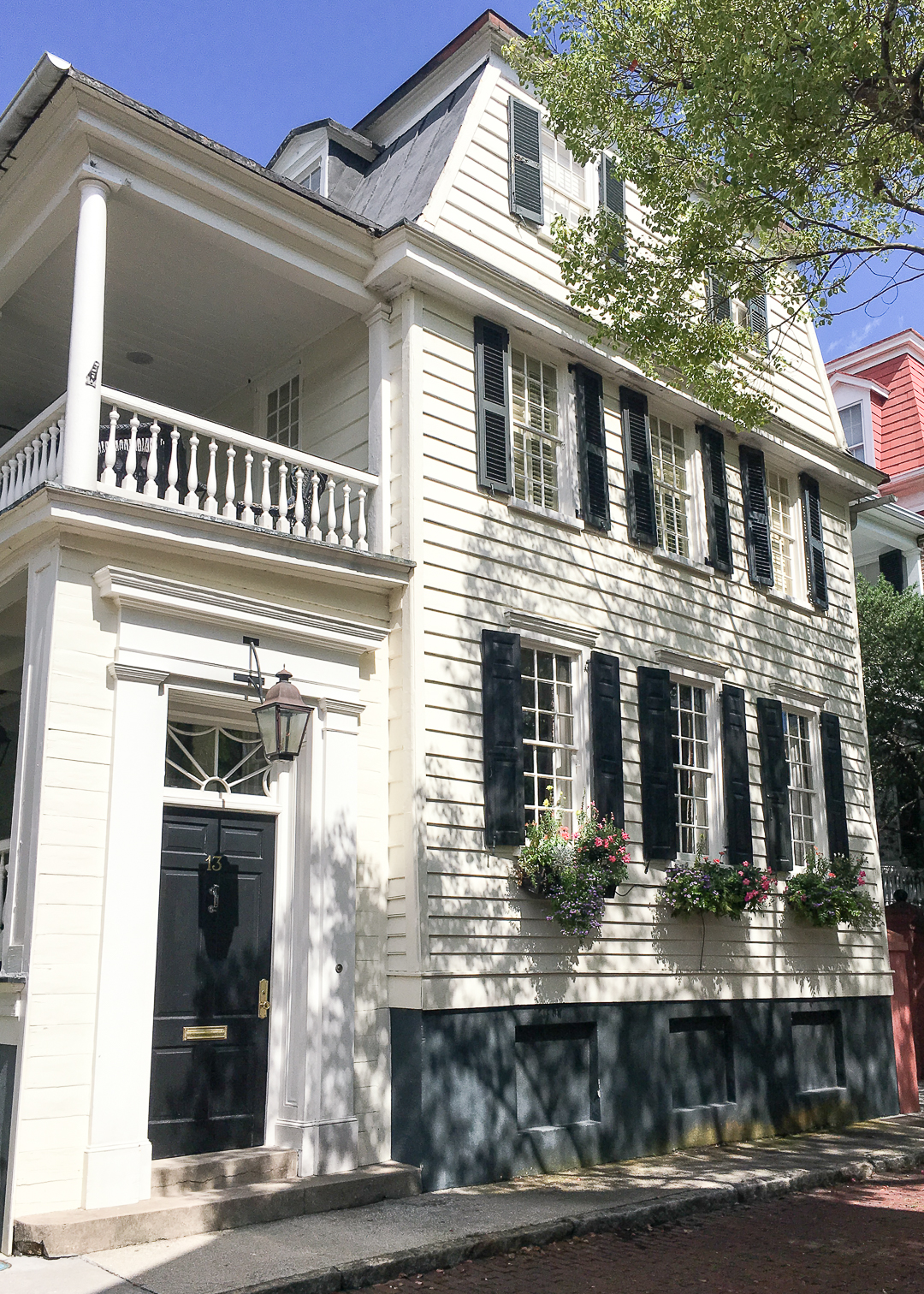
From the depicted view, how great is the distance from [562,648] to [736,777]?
9.36 ft

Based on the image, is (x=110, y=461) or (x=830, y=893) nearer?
(x=110, y=461)

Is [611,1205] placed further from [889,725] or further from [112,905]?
[889,725]

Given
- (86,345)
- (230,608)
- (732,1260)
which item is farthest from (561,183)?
(732,1260)

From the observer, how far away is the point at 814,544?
49.9 feet

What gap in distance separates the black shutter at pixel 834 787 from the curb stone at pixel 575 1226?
3.80 m

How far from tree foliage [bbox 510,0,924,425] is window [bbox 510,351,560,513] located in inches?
33.6

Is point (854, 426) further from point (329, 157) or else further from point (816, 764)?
point (329, 157)

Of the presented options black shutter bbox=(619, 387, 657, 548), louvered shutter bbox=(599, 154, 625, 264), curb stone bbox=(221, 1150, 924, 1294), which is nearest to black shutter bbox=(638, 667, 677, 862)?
black shutter bbox=(619, 387, 657, 548)

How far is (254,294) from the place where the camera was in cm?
1116

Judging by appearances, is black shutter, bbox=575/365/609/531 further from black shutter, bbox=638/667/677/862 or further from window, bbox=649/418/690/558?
black shutter, bbox=638/667/677/862

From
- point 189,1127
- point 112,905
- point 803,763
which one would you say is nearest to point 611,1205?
point 189,1127

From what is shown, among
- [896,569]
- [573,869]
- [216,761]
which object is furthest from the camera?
[896,569]

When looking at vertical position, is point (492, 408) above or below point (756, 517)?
below

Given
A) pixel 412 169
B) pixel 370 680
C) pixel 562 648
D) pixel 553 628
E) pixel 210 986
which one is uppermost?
pixel 412 169
